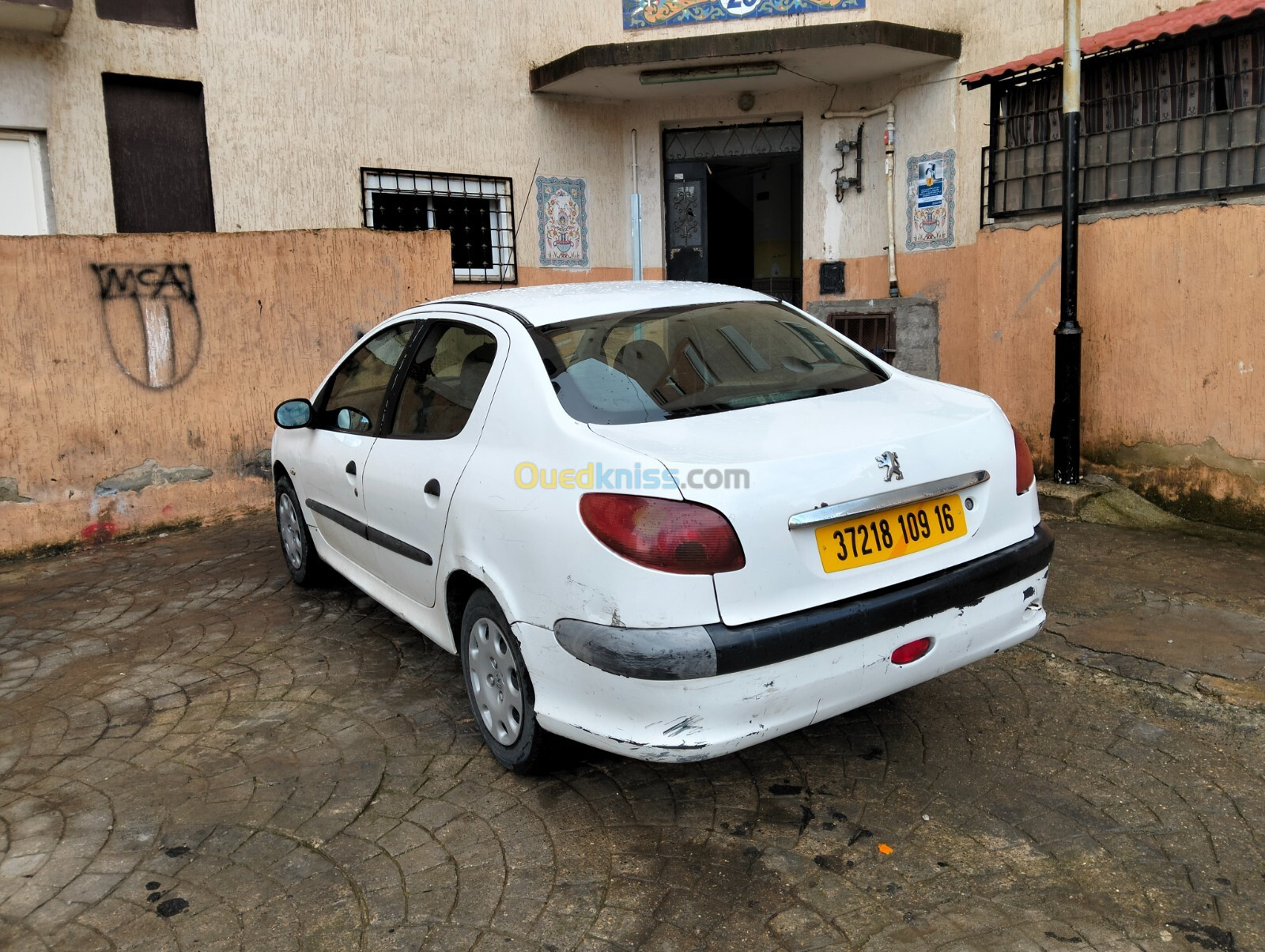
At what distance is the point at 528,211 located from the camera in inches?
408

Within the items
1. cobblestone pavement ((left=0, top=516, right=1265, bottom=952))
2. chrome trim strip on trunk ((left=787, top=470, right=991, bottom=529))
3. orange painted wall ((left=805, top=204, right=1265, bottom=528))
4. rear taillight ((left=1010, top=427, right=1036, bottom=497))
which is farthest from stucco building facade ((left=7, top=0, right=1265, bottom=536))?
chrome trim strip on trunk ((left=787, top=470, right=991, bottom=529))

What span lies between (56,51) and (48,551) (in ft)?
13.7

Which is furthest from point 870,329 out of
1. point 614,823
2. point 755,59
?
point 614,823

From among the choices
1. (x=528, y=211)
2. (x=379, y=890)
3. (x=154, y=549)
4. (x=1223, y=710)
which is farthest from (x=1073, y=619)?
(x=528, y=211)

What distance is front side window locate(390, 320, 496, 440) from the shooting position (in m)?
3.34

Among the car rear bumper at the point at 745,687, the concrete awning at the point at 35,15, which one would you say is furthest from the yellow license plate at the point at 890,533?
the concrete awning at the point at 35,15

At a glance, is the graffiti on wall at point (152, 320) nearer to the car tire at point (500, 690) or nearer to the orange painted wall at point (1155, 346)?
the car tire at point (500, 690)

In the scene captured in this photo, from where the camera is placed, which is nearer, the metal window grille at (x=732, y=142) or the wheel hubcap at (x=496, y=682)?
the wheel hubcap at (x=496, y=682)

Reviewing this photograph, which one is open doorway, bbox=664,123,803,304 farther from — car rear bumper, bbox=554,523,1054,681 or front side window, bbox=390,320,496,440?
car rear bumper, bbox=554,523,1054,681

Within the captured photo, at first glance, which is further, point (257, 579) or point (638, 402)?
point (257, 579)

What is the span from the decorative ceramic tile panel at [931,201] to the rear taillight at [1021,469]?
6.76m

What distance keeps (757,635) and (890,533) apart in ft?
1.69

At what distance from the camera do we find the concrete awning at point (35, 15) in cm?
704

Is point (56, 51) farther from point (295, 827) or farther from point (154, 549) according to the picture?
point (295, 827)
